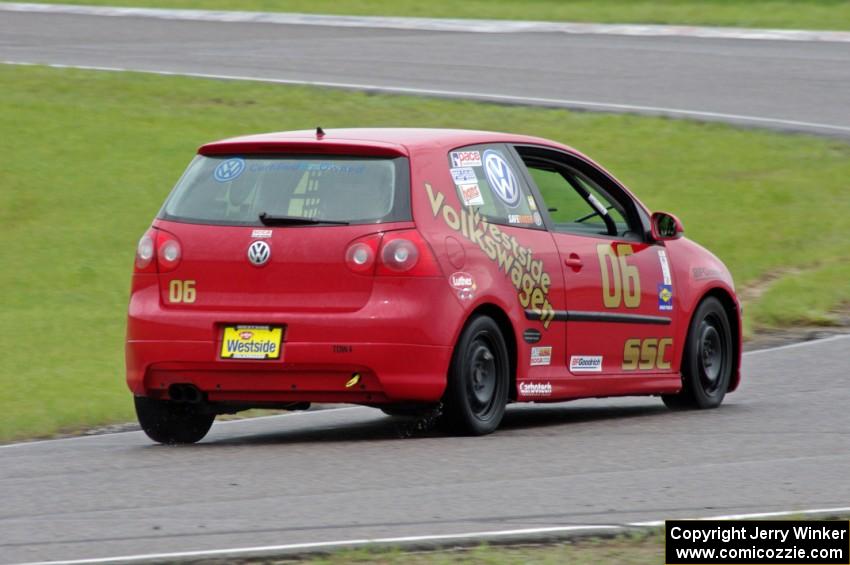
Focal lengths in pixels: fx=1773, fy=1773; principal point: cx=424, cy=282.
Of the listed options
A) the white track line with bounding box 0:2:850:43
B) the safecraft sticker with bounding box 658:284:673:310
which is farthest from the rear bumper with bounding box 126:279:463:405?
the white track line with bounding box 0:2:850:43

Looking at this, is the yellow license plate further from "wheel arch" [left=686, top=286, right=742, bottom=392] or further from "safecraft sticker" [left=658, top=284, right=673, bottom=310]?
"wheel arch" [left=686, top=286, right=742, bottom=392]

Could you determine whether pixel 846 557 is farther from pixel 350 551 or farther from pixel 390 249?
pixel 390 249

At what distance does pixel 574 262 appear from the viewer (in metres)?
9.92

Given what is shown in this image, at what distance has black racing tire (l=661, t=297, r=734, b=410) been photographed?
1091 cm

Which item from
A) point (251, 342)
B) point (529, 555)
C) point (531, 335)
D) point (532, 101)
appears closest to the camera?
point (529, 555)

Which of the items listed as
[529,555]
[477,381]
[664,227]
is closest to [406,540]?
[529,555]

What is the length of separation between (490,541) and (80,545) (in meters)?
1.48

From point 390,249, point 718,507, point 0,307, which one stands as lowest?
point 0,307

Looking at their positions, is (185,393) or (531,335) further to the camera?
(531,335)

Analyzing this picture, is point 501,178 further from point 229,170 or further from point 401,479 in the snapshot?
point 401,479

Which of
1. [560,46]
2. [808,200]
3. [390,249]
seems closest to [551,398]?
[390,249]

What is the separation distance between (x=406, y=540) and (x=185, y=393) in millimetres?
3001

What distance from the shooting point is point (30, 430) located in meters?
10.3

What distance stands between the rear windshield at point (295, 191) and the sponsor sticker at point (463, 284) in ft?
1.30
